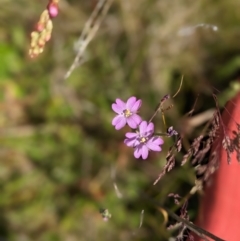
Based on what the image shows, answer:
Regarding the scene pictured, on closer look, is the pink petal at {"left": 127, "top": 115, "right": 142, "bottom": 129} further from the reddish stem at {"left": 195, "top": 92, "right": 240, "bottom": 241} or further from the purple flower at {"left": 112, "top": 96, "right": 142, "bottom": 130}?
the reddish stem at {"left": 195, "top": 92, "right": 240, "bottom": 241}

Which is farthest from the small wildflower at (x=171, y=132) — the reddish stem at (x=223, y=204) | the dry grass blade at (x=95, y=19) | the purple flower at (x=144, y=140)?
the dry grass blade at (x=95, y=19)

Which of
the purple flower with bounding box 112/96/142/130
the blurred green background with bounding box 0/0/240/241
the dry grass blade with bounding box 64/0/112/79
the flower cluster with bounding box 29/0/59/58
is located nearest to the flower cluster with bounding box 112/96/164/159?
the purple flower with bounding box 112/96/142/130

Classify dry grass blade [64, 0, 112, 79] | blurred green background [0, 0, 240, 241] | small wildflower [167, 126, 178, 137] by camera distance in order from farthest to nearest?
blurred green background [0, 0, 240, 241] → dry grass blade [64, 0, 112, 79] → small wildflower [167, 126, 178, 137]

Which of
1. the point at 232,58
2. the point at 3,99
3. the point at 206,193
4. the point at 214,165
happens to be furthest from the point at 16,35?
the point at 214,165

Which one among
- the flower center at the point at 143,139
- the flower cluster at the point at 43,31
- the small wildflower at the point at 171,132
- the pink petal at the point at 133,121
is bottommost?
A: the small wildflower at the point at 171,132

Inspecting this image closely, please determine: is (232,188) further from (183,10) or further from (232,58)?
(183,10)

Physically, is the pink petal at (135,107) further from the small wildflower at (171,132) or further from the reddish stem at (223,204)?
the reddish stem at (223,204)

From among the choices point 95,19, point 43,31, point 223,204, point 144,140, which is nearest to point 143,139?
point 144,140
